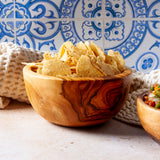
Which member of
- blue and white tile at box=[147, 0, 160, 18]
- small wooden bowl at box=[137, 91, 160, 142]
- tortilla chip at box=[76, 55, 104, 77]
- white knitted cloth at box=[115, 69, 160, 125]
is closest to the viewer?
small wooden bowl at box=[137, 91, 160, 142]

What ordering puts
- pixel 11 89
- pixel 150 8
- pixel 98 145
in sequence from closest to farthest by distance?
pixel 98 145, pixel 11 89, pixel 150 8

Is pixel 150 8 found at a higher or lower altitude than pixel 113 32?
higher

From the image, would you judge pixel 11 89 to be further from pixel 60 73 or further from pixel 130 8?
pixel 130 8

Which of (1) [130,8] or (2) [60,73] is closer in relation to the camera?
(2) [60,73]

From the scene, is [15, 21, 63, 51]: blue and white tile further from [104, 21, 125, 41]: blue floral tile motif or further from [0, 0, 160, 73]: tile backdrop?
[104, 21, 125, 41]: blue floral tile motif

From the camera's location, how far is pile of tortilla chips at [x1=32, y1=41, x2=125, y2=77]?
2.44 feet

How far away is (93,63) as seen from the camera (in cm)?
75

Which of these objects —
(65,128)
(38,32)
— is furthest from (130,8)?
(65,128)

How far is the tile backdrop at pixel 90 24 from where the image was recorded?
4.02 feet

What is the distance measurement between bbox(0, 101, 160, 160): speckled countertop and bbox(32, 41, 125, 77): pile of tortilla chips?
17 centimetres

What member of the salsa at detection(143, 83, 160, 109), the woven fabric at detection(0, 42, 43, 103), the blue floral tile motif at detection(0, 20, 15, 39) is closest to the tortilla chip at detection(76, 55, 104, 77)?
the salsa at detection(143, 83, 160, 109)

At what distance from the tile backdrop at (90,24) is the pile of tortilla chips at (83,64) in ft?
1.36

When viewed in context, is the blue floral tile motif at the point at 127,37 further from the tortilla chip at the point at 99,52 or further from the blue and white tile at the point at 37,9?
the tortilla chip at the point at 99,52

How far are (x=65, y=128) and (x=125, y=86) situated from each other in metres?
0.22
